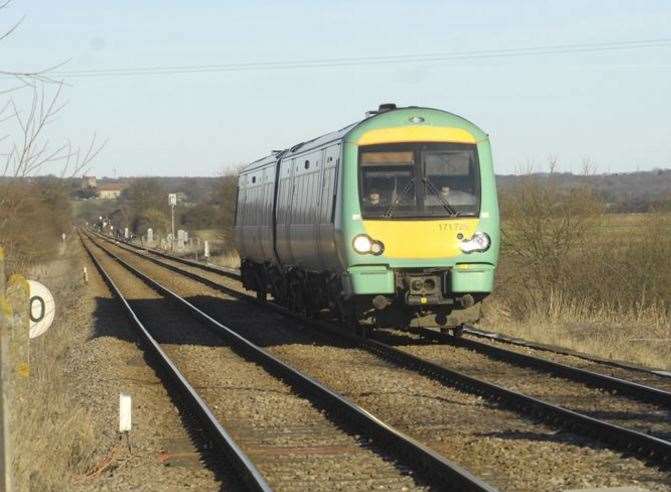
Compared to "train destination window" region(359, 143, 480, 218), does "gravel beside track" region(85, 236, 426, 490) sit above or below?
below

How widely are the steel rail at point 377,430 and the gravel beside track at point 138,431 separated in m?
1.40

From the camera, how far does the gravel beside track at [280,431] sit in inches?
344

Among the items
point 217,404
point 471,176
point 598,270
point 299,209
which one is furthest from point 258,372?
point 598,270

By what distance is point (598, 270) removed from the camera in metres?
27.0

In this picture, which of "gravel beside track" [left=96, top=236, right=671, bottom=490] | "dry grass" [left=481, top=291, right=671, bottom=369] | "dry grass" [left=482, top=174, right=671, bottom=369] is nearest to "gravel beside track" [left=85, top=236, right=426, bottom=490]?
"gravel beside track" [left=96, top=236, right=671, bottom=490]

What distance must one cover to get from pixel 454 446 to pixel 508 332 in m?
10.1

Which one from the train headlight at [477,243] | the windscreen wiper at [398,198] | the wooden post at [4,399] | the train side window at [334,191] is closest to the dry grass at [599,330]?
the train headlight at [477,243]

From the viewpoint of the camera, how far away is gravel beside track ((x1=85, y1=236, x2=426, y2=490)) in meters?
8.73

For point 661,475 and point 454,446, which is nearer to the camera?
point 661,475

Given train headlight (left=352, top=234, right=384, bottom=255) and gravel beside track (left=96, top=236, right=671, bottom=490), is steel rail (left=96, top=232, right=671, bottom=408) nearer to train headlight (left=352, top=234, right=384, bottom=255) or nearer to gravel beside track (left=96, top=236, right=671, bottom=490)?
gravel beside track (left=96, top=236, right=671, bottom=490)

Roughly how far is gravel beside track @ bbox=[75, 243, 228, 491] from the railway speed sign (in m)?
1.21

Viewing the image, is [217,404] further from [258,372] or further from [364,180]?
[364,180]

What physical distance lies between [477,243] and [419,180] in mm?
1218

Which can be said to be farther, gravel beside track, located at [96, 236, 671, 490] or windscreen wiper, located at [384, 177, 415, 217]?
windscreen wiper, located at [384, 177, 415, 217]
